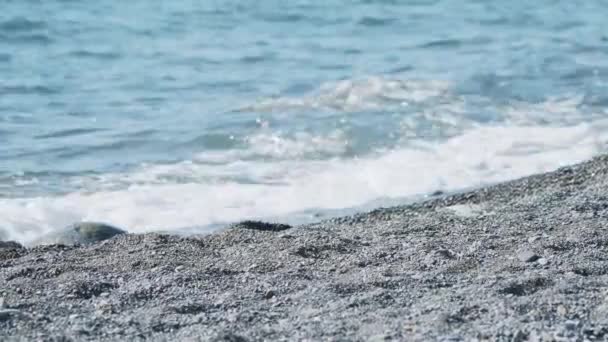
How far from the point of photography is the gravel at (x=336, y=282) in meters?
4.85

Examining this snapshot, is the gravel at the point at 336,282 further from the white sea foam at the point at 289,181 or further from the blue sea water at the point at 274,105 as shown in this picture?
the blue sea water at the point at 274,105

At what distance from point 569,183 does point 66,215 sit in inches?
133

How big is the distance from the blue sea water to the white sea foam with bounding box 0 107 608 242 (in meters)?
0.02

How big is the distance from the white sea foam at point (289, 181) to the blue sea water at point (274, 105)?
2 cm

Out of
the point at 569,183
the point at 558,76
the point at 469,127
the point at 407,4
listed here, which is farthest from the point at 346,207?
the point at 407,4

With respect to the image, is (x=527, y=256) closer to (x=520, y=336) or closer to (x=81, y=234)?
(x=520, y=336)

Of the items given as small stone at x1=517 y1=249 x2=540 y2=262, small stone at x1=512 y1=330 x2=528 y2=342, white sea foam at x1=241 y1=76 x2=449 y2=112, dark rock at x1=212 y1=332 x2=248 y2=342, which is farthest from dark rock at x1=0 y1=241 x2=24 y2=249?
white sea foam at x1=241 y1=76 x2=449 y2=112

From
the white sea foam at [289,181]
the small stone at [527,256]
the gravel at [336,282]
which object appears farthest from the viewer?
the white sea foam at [289,181]

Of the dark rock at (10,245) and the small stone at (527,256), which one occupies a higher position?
the small stone at (527,256)

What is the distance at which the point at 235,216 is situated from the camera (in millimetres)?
8734

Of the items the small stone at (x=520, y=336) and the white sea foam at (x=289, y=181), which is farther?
the white sea foam at (x=289, y=181)

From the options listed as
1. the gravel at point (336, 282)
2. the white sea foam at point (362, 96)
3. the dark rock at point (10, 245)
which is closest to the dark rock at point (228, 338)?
the gravel at point (336, 282)

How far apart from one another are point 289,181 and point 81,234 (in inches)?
89.0

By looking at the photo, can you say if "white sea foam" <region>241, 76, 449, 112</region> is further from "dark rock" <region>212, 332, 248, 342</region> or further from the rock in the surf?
"dark rock" <region>212, 332, 248, 342</region>
